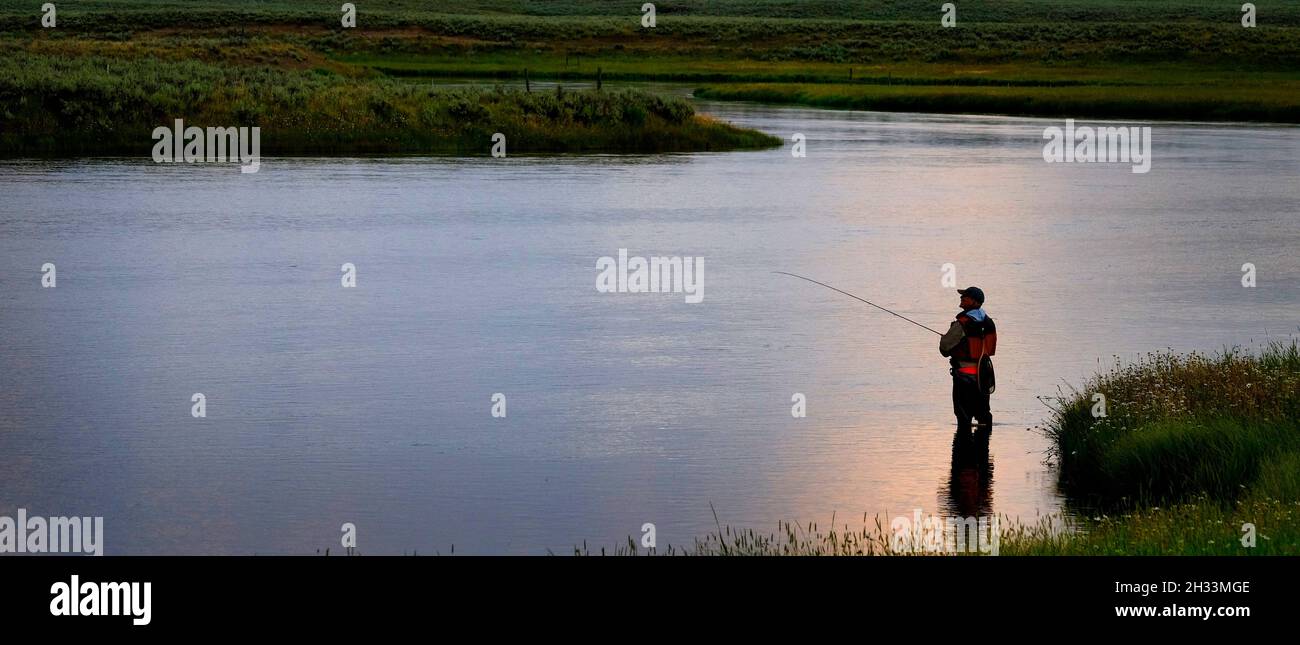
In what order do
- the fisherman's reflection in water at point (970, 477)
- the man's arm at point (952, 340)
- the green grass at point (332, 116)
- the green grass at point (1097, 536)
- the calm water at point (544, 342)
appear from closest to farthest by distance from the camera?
the green grass at point (1097, 536)
the fisherman's reflection in water at point (970, 477)
the calm water at point (544, 342)
the man's arm at point (952, 340)
the green grass at point (332, 116)

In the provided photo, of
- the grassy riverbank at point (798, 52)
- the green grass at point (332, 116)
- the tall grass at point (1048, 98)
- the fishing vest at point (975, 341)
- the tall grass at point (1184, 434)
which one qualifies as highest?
the grassy riverbank at point (798, 52)

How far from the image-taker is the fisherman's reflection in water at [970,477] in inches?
526

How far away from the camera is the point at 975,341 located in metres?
14.8

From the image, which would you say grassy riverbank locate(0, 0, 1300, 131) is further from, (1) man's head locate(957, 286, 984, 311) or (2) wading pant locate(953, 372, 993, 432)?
(1) man's head locate(957, 286, 984, 311)

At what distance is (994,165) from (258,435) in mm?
35611

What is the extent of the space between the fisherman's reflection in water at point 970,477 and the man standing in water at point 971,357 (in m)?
0.11

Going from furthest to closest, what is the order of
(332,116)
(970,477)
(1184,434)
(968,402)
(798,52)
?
(798,52)
(332,116)
(968,402)
(970,477)
(1184,434)

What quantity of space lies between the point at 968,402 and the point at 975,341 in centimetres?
79

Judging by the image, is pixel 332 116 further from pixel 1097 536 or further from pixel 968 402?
pixel 1097 536

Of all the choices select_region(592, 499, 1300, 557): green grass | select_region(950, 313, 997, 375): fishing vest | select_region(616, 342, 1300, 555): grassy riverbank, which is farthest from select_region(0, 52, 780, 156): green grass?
select_region(592, 499, 1300, 557): green grass

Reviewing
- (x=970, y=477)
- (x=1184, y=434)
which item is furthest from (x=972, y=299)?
(x=1184, y=434)

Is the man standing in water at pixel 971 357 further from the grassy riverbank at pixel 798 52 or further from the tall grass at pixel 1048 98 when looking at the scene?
the tall grass at pixel 1048 98

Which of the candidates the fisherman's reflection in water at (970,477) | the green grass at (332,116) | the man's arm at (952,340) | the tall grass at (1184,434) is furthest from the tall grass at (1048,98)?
the man's arm at (952,340)
